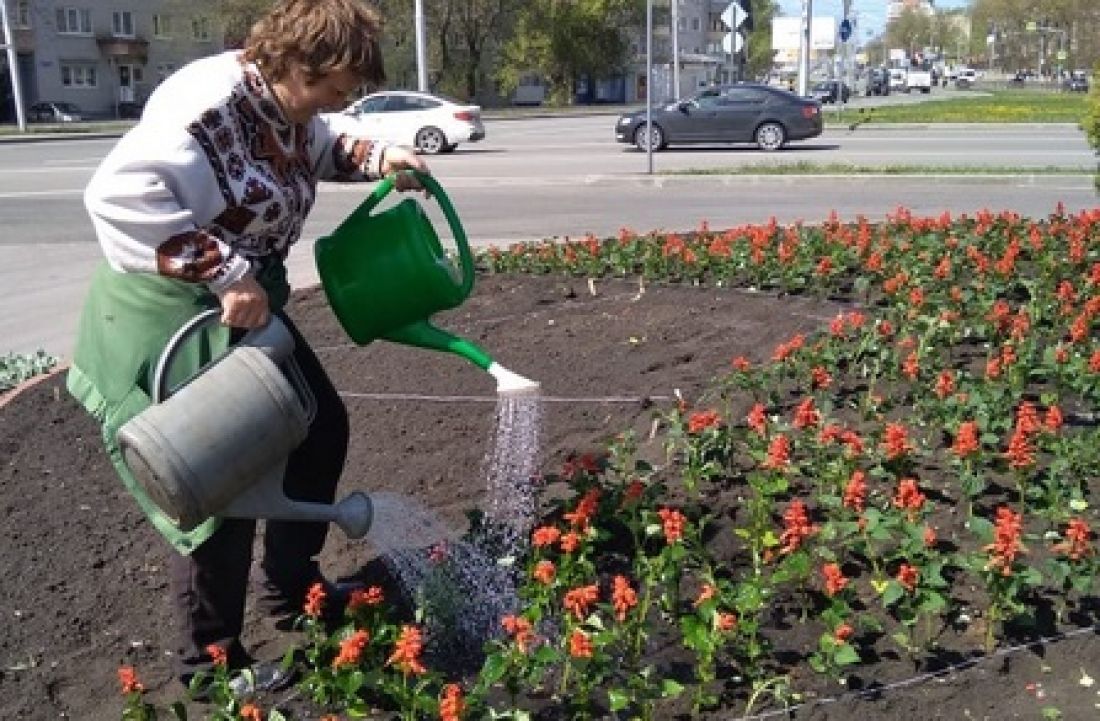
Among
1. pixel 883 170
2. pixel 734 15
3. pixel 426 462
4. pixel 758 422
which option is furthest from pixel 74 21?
pixel 758 422

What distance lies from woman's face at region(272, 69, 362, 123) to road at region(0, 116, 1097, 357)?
4.32 metres

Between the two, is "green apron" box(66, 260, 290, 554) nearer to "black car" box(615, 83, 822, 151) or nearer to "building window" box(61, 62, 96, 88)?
"black car" box(615, 83, 822, 151)

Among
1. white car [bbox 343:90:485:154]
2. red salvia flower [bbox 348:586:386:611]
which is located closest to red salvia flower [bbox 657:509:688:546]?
red salvia flower [bbox 348:586:386:611]

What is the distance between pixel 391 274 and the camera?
2744 millimetres

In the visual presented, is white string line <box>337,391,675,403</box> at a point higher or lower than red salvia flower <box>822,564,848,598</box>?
lower

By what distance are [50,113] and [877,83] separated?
4194 cm

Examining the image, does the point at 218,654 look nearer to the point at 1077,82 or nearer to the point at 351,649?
the point at 351,649

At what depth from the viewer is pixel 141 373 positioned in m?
2.39

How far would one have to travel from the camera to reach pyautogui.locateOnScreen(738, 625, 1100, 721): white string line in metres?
2.43

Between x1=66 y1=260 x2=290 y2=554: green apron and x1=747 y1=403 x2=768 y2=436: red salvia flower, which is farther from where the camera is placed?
x1=747 y1=403 x2=768 y2=436: red salvia flower

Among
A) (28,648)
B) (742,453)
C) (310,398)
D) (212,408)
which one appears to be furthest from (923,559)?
(28,648)

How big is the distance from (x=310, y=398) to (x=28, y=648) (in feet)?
3.56

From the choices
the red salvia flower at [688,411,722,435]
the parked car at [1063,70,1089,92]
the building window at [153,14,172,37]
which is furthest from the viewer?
the parked car at [1063,70,1089,92]

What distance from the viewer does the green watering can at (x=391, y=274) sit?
9.00 ft
